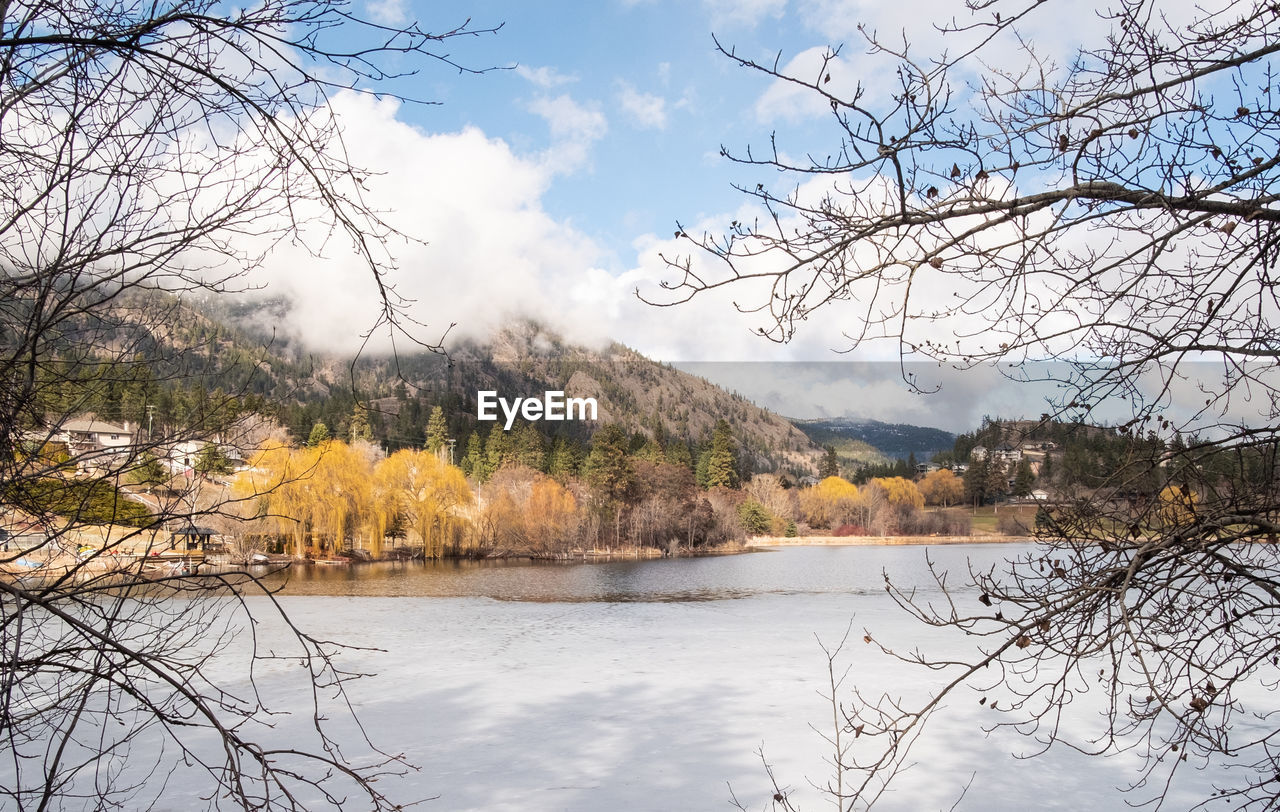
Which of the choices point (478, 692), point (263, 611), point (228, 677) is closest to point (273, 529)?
point (263, 611)

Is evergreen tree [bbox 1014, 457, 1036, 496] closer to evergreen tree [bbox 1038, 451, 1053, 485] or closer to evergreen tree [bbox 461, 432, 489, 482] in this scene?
evergreen tree [bbox 1038, 451, 1053, 485]

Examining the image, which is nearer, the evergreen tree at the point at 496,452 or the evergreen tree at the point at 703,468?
the evergreen tree at the point at 496,452

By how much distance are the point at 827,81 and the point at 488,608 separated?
53.6 ft

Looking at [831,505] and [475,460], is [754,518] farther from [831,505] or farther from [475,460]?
[475,460]

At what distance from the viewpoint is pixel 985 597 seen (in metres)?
2.63

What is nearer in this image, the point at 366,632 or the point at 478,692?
the point at 478,692

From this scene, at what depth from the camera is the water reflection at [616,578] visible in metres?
22.0

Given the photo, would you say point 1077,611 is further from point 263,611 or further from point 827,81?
point 263,611

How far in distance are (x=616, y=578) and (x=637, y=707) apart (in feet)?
64.8

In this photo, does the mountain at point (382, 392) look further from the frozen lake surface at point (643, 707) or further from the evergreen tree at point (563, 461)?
the evergreen tree at point (563, 461)

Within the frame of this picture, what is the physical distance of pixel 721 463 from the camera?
66.1 metres

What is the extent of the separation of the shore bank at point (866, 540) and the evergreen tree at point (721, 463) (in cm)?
704

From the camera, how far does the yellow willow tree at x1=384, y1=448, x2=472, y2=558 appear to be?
127ft

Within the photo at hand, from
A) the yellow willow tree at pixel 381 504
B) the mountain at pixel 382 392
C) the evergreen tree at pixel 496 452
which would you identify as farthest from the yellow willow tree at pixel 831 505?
the yellow willow tree at pixel 381 504
